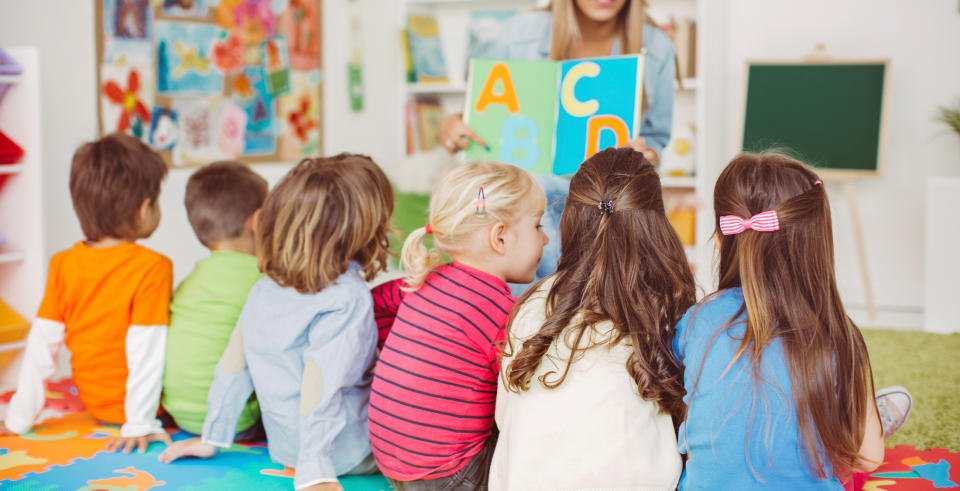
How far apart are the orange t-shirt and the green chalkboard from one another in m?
2.63

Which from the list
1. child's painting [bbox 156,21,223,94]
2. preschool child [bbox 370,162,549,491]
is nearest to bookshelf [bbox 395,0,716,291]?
child's painting [bbox 156,21,223,94]

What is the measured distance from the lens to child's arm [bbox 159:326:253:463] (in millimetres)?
1660

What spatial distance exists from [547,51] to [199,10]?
1493 mm

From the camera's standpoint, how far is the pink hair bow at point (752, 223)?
1152 mm

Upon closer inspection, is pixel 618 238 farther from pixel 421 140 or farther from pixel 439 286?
pixel 421 140

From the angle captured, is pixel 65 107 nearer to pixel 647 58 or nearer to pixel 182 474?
pixel 182 474

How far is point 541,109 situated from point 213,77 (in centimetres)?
159

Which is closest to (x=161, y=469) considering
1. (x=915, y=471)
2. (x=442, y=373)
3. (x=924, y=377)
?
(x=442, y=373)

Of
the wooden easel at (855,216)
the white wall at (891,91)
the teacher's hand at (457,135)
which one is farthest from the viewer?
the white wall at (891,91)

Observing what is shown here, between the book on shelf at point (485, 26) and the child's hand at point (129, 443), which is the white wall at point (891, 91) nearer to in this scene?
the book on shelf at point (485, 26)

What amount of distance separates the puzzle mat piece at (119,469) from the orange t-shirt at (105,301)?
163 millimetres

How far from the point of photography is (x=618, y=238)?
A: 125 cm

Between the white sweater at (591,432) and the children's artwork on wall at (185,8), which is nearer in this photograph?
the white sweater at (591,432)

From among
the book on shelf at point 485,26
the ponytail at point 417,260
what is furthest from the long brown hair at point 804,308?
the book on shelf at point 485,26
